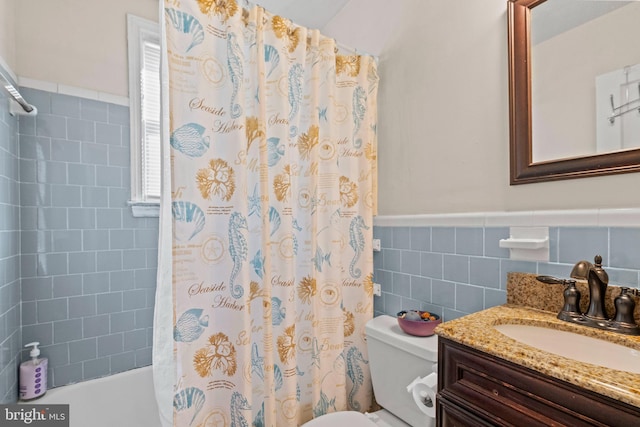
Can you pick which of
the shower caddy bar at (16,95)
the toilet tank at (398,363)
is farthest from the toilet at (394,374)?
the shower caddy bar at (16,95)

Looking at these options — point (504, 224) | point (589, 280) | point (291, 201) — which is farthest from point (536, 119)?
point (291, 201)

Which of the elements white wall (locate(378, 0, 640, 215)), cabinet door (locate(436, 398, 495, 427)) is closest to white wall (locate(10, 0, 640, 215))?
white wall (locate(378, 0, 640, 215))

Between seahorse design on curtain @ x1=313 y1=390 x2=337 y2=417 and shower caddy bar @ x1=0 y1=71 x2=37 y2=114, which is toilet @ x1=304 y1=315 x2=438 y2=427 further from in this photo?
shower caddy bar @ x1=0 y1=71 x2=37 y2=114

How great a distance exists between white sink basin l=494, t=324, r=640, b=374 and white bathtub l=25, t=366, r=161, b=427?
1.93m

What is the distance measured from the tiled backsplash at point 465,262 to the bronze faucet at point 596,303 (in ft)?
0.26

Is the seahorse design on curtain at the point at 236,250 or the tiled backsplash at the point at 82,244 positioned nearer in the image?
the seahorse design on curtain at the point at 236,250

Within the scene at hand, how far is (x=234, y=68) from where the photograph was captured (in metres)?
1.25

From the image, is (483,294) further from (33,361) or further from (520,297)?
(33,361)

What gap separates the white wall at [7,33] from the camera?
141 cm

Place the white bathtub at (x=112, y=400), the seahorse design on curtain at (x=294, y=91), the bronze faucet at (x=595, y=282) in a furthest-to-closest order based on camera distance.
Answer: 1. the white bathtub at (x=112, y=400)
2. the seahorse design on curtain at (x=294, y=91)
3. the bronze faucet at (x=595, y=282)

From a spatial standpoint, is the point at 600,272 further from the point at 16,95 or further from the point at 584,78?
the point at 16,95

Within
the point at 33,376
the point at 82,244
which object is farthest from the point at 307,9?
the point at 33,376

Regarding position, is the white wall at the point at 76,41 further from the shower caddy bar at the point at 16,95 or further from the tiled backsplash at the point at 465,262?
the tiled backsplash at the point at 465,262

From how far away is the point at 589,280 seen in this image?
36.5 inches
